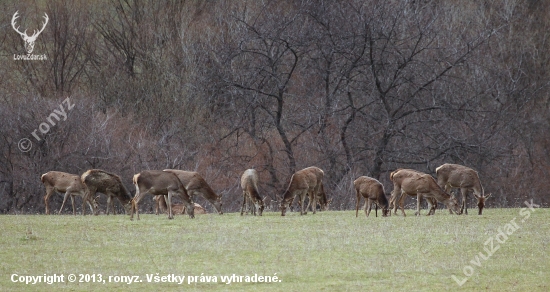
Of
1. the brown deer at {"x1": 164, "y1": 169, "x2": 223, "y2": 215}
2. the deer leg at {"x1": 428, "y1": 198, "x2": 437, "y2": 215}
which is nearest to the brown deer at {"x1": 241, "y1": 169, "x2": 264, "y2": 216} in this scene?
the brown deer at {"x1": 164, "y1": 169, "x2": 223, "y2": 215}

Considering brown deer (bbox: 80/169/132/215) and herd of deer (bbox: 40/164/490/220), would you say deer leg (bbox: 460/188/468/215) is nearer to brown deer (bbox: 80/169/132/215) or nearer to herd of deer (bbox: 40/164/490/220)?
herd of deer (bbox: 40/164/490/220)

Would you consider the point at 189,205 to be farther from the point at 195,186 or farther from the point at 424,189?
the point at 424,189

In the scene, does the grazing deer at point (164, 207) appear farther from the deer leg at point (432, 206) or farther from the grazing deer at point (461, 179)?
the grazing deer at point (461, 179)

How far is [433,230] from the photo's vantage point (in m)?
21.4

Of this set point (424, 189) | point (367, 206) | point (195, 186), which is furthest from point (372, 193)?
point (195, 186)

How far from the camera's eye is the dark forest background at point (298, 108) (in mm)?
42281

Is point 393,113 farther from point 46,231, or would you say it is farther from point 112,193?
point 46,231

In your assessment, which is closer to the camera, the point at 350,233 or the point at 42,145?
the point at 350,233

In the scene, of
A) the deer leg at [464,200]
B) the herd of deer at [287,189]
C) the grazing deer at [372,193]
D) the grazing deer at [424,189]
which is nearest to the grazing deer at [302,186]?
the herd of deer at [287,189]

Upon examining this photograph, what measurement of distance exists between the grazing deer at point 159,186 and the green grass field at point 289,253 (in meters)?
1.69

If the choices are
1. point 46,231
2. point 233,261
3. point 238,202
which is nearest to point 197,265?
point 233,261

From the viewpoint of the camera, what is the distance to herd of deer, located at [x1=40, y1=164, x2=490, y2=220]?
2612cm

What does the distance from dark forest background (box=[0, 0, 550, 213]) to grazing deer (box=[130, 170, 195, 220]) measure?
13.8m

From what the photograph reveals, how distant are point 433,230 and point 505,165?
24805 mm
